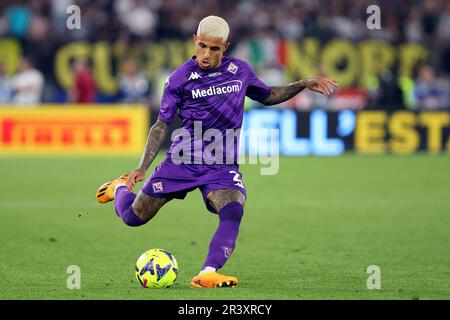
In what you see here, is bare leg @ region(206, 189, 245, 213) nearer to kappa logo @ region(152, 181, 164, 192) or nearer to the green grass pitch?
kappa logo @ region(152, 181, 164, 192)

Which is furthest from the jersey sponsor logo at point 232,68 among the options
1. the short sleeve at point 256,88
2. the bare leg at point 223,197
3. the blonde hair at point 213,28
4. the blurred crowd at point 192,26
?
the blurred crowd at point 192,26

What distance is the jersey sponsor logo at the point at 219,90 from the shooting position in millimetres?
8875

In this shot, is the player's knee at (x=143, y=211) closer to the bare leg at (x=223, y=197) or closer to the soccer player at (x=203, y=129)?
the soccer player at (x=203, y=129)

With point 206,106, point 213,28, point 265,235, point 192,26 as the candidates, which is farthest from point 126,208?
point 192,26

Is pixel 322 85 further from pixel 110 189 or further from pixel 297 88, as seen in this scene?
pixel 110 189

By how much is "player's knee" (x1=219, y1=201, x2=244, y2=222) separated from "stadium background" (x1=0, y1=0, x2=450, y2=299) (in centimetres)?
86

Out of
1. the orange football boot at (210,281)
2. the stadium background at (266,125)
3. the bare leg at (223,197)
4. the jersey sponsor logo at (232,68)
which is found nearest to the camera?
the orange football boot at (210,281)

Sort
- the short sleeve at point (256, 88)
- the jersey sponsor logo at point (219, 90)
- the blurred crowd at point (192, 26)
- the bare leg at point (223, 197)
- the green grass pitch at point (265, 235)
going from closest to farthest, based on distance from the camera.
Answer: the green grass pitch at point (265, 235) < the bare leg at point (223, 197) < the jersey sponsor logo at point (219, 90) < the short sleeve at point (256, 88) < the blurred crowd at point (192, 26)

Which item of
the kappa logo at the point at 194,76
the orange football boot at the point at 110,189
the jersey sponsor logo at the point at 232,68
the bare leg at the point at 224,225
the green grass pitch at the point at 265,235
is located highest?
the jersey sponsor logo at the point at 232,68

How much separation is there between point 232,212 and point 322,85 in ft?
4.32

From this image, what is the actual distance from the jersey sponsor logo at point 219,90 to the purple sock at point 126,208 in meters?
1.11

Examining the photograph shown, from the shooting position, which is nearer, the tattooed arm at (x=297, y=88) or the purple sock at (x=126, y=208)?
the tattooed arm at (x=297, y=88)

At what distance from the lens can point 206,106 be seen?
8.91m
